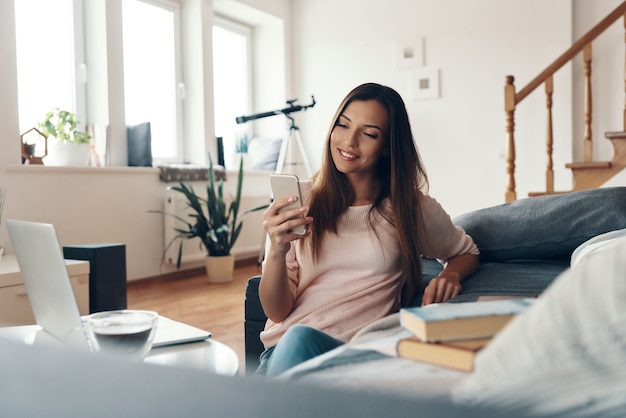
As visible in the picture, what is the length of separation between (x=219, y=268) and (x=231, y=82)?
2.01 meters

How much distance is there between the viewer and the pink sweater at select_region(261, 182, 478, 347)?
1.25 m

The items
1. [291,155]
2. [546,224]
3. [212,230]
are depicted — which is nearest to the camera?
[546,224]

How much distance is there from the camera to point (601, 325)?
1.15ft

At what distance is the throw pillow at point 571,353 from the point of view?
1.14 ft

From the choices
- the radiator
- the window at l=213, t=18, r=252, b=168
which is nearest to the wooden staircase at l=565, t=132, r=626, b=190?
the radiator

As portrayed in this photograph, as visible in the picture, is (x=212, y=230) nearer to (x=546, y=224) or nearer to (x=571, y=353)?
(x=546, y=224)

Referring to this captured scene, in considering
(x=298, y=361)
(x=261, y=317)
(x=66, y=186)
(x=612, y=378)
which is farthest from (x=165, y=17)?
(x=612, y=378)

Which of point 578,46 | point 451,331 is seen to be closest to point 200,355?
point 451,331

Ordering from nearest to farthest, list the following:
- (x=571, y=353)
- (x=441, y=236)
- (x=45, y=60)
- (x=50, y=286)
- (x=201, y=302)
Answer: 1. (x=571, y=353)
2. (x=50, y=286)
3. (x=441, y=236)
4. (x=201, y=302)
5. (x=45, y=60)

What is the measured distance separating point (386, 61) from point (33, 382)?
4998mm

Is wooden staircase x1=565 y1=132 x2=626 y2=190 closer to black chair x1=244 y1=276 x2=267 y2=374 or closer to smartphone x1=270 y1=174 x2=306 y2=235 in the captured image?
black chair x1=244 y1=276 x2=267 y2=374

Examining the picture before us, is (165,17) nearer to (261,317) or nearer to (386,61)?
(386,61)

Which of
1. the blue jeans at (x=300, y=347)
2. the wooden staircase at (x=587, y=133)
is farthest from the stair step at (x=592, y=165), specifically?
the blue jeans at (x=300, y=347)

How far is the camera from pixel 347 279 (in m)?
1.31
